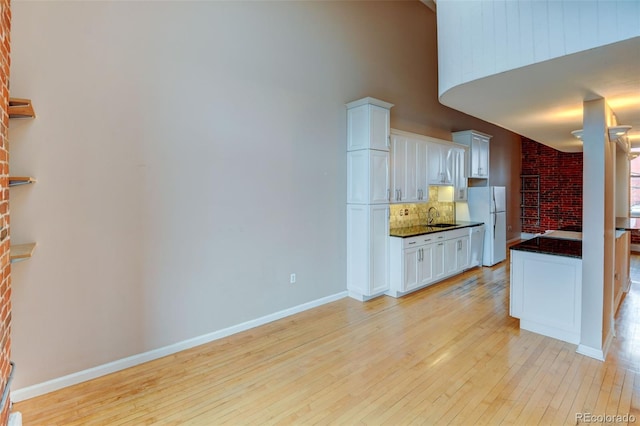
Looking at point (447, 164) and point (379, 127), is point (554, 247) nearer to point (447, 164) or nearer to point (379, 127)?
point (379, 127)

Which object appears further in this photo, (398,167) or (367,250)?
(398,167)

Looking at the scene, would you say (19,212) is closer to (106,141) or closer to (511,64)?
(106,141)

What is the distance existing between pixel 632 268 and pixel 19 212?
927 centimetres

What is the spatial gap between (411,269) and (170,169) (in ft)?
11.6

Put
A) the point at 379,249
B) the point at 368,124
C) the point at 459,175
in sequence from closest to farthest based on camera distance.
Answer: the point at 368,124 < the point at 379,249 < the point at 459,175

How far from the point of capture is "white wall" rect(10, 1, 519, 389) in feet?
8.04

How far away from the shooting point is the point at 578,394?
240 cm

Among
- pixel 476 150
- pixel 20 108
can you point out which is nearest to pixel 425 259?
pixel 476 150

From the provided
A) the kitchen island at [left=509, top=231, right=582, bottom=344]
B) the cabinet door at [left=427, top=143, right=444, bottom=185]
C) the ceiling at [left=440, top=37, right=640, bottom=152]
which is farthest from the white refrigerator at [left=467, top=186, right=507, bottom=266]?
the kitchen island at [left=509, top=231, right=582, bottom=344]

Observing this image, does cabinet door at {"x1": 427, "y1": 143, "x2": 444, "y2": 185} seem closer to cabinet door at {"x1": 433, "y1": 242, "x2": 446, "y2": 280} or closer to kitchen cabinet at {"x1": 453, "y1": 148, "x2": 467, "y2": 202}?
kitchen cabinet at {"x1": 453, "y1": 148, "x2": 467, "y2": 202}

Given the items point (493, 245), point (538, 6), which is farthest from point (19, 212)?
point (493, 245)

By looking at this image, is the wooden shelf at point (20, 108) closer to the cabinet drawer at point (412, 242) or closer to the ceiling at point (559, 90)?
the ceiling at point (559, 90)

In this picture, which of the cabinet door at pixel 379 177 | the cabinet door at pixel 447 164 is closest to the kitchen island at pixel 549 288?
the cabinet door at pixel 379 177

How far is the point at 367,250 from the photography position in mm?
4402
